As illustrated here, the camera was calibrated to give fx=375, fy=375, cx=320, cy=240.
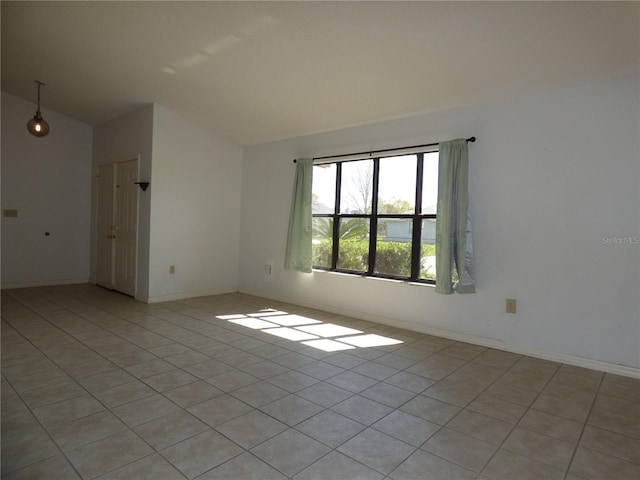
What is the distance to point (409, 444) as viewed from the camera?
1.95m

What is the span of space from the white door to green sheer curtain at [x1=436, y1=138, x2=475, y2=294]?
4139mm

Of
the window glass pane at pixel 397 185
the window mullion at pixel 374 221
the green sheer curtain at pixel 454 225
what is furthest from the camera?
the window mullion at pixel 374 221

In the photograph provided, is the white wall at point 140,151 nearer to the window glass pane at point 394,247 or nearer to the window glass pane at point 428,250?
the window glass pane at point 394,247

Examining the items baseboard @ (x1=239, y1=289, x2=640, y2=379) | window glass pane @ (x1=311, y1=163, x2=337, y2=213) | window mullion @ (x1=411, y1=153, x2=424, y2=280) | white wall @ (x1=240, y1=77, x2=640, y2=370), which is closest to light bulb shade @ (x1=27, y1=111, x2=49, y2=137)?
window glass pane @ (x1=311, y1=163, x2=337, y2=213)

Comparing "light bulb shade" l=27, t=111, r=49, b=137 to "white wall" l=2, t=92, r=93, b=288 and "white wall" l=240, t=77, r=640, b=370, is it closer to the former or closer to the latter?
"white wall" l=2, t=92, r=93, b=288

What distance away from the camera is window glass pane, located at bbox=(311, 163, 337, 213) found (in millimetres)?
4984

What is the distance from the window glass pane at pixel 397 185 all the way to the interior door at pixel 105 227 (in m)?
4.24

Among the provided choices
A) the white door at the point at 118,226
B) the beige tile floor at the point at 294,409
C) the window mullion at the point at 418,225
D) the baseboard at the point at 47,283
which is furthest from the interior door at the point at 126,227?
the window mullion at the point at 418,225

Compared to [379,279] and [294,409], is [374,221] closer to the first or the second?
[379,279]

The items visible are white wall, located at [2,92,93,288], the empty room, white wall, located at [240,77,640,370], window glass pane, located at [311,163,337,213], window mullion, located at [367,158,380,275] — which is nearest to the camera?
the empty room

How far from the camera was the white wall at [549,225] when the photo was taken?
2961 mm

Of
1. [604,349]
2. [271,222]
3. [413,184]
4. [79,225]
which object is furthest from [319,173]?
[79,225]

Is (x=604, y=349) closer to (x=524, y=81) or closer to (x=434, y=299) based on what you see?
(x=434, y=299)

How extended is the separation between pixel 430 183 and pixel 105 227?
16.9 feet
